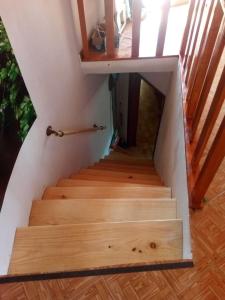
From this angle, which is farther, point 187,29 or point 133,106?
point 133,106

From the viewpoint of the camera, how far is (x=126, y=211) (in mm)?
1720

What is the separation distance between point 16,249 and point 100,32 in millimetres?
2222

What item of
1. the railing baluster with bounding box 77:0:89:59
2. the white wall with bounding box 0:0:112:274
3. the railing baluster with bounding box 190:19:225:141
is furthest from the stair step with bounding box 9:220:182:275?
the railing baluster with bounding box 77:0:89:59

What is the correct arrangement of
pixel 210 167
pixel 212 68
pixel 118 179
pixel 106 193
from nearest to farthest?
1. pixel 210 167
2. pixel 212 68
3. pixel 106 193
4. pixel 118 179

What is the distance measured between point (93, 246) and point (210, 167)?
0.77 meters

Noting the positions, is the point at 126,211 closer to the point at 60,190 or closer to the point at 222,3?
the point at 60,190

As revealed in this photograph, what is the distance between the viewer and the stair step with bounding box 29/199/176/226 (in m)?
1.70

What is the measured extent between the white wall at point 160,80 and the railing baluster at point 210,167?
7.49 feet

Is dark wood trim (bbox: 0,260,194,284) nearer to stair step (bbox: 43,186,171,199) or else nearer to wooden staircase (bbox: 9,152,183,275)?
wooden staircase (bbox: 9,152,183,275)

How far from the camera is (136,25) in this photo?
2.28m

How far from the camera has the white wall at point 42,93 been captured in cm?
144

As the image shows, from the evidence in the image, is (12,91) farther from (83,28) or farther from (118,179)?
(118,179)

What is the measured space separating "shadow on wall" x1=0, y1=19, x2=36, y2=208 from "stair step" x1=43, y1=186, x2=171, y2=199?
2.22 feet

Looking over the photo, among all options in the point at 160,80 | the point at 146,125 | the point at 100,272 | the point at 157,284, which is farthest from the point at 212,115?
the point at 146,125
